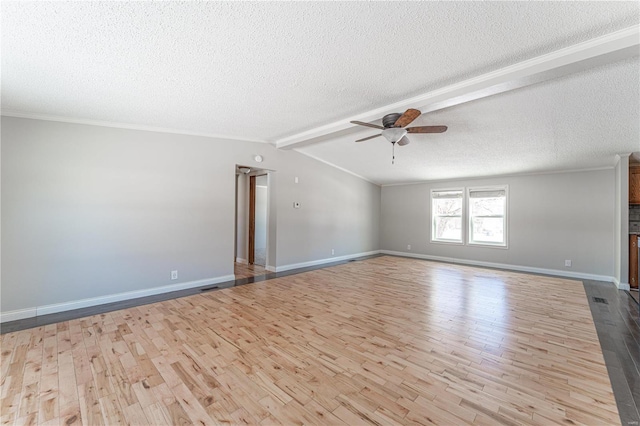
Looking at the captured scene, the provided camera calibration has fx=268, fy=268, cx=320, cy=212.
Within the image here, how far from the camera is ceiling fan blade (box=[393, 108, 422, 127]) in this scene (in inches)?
113

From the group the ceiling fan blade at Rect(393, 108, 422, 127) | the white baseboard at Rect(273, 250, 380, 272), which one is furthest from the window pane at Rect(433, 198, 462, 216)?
the ceiling fan blade at Rect(393, 108, 422, 127)

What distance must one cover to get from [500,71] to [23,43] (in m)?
4.01

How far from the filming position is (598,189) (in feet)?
17.4

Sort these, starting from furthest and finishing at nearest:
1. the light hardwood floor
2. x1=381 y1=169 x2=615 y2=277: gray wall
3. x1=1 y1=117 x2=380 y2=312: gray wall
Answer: x1=381 y1=169 x2=615 y2=277: gray wall
x1=1 y1=117 x2=380 y2=312: gray wall
the light hardwood floor

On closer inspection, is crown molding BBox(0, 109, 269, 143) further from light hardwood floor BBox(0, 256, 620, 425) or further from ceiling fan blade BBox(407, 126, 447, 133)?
ceiling fan blade BBox(407, 126, 447, 133)

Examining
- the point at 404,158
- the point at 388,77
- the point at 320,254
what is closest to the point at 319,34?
the point at 388,77

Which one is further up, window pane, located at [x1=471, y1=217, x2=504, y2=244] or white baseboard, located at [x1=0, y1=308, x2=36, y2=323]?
window pane, located at [x1=471, y1=217, x2=504, y2=244]

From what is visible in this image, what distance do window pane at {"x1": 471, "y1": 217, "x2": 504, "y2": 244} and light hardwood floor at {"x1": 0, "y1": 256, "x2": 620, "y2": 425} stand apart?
2.79 meters

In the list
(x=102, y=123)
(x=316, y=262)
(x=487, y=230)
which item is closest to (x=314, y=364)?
(x=102, y=123)

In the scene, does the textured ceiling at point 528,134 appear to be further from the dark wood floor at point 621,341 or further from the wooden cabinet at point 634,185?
the dark wood floor at point 621,341

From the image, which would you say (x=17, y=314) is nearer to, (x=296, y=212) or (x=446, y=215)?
(x=296, y=212)

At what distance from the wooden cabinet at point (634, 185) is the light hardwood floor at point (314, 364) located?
241 cm

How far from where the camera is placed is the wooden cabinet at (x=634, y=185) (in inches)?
184

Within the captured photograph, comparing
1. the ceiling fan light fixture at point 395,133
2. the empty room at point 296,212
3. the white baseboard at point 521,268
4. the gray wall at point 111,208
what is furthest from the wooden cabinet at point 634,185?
the gray wall at point 111,208
